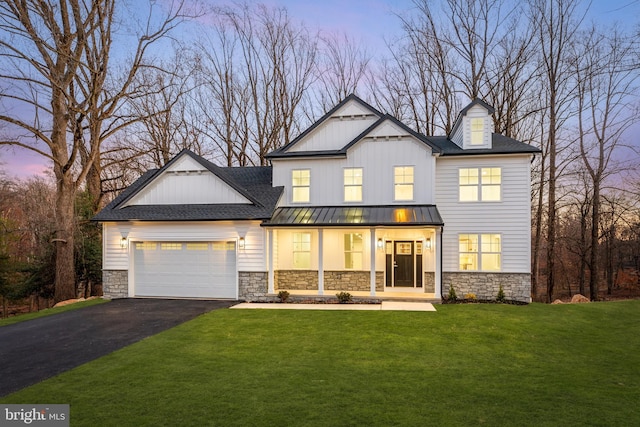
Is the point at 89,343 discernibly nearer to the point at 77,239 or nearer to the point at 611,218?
the point at 77,239

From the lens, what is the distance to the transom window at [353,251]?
50.4ft

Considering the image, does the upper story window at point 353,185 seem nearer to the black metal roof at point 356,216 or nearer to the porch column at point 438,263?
the black metal roof at point 356,216

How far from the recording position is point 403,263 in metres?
15.1

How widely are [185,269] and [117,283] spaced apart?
2883 millimetres

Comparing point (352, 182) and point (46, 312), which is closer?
point (46, 312)

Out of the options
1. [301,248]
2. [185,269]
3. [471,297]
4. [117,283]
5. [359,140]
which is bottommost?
[471,297]

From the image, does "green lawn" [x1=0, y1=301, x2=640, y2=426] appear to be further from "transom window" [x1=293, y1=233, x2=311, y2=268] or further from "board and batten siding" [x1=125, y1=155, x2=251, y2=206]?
"board and batten siding" [x1=125, y1=155, x2=251, y2=206]

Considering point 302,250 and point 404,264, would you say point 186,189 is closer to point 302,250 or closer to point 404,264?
point 302,250

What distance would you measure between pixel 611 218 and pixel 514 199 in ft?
45.2

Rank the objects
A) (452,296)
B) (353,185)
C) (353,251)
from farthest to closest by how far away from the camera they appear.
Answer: (353,251)
(353,185)
(452,296)

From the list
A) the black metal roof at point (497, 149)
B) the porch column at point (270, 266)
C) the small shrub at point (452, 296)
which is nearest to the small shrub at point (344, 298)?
the porch column at point (270, 266)

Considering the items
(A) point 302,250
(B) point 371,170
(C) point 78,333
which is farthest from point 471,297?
(C) point 78,333

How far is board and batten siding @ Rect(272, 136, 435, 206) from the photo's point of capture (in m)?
14.6

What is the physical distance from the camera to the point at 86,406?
205 inches
